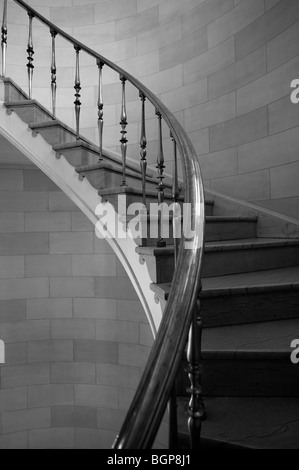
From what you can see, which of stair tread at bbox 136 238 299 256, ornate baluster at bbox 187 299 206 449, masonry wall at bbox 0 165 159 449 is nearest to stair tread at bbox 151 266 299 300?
stair tread at bbox 136 238 299 256

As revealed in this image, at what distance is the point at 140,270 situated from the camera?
6.43 feet

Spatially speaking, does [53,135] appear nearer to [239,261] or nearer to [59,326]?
[239,261]

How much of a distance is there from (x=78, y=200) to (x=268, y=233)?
1532mm

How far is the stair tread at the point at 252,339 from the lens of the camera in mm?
Result: 1294

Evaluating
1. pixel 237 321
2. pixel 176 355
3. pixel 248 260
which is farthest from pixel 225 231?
pixel 176 355

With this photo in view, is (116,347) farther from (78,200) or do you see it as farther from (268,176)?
(268,176)

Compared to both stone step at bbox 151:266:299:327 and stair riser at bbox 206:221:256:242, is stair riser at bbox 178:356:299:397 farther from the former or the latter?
stair riser at bbox 206:221:256:242

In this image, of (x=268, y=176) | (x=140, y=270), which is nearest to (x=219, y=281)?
(x=140, y=270)

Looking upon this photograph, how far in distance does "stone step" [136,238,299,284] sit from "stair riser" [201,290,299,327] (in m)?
0.32

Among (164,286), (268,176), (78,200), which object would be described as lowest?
(164,286)

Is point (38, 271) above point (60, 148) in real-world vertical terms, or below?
below

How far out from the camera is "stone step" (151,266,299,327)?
1564mm

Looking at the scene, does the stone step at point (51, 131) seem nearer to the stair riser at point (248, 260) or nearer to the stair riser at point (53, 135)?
the stair riser at point (53, 135)

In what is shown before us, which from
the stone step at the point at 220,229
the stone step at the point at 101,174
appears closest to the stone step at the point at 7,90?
the stone step at the point at 101,174
